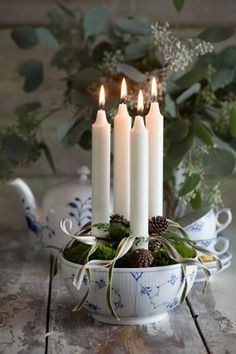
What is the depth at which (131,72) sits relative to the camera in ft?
3.84

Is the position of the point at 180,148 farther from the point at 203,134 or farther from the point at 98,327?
the point at 98,327

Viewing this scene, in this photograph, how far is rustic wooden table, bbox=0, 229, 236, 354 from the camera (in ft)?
2.44

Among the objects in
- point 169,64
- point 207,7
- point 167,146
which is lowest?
point 167,146

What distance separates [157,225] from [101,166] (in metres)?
0.10

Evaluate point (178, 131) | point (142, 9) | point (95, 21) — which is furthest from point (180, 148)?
point (142, 9)

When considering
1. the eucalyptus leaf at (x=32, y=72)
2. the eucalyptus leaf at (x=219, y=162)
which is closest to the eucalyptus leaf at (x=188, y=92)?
the eucalyptus leaf at (x=219, y=162)

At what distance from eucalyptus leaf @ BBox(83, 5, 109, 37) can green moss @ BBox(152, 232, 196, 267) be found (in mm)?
594

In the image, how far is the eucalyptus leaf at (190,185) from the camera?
43.2 inches

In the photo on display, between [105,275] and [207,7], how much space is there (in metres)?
0.98

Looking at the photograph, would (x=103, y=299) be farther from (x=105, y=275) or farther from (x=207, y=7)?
(x=207, y=7)

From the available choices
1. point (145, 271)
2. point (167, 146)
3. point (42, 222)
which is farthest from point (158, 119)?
point (42, 222)

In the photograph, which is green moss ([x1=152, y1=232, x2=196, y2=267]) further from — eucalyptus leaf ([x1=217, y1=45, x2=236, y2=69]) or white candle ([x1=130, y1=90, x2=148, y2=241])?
eucalyptus leaf ([x1=217, y1=45, x2=236, y2=69])

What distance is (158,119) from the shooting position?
84cm

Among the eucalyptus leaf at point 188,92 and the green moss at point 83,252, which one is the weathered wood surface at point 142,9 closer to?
the eucalyptus leaf at point 188,92
